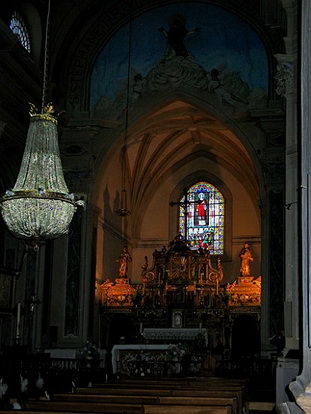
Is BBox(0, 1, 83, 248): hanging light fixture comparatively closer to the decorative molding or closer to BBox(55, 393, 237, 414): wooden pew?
the decorative molding

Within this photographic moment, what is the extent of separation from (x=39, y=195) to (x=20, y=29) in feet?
31.2

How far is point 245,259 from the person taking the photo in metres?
24.0

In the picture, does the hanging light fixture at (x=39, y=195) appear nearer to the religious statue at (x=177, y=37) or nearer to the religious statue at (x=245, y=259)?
the religious statue at (x=177, y=37)

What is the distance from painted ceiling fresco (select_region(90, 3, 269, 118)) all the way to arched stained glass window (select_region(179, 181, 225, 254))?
7.10 m

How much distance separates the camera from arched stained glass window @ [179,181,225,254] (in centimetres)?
2659

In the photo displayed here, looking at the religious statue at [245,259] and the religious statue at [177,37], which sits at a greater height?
the religious statue at [177,37]

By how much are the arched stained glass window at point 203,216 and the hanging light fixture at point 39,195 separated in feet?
50.6

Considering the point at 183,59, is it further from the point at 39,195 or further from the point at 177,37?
the point at 39,195

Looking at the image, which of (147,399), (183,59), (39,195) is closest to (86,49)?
(183,59)

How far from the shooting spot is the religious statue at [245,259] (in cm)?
2372

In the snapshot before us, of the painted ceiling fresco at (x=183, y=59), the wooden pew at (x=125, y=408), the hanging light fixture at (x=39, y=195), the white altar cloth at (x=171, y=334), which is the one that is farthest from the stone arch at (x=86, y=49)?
the wooden pew at (x=125, y=408)

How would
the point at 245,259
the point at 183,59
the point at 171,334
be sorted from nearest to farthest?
the point at 183,59 < the point at 171,334 < the point at 245,259

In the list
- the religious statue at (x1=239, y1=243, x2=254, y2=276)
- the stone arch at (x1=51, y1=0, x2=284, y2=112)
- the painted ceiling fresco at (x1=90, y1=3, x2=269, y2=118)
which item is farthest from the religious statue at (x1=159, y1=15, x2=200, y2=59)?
the religious statue at (x1=239, y1=243, x2=254, y2=276)

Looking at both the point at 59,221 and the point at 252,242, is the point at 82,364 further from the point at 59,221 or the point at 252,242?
the point at 252,242
